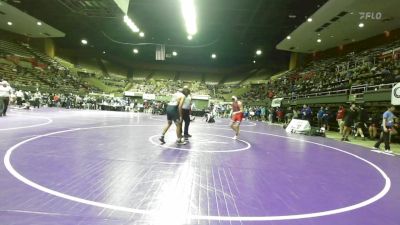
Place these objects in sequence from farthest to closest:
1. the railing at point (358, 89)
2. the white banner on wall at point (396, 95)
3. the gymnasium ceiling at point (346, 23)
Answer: the gymnasium ceiling at point (346, 23)
the railing at point (358, 89)
the white banner on wall at point (396, 95)

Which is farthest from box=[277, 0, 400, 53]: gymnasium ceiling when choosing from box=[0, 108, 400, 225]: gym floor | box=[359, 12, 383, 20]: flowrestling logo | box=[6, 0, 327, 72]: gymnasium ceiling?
box=[0, 108, 400, 225]: gym floor

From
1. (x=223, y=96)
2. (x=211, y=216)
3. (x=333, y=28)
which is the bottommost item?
(x=211, y=216)

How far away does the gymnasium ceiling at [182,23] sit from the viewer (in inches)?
880

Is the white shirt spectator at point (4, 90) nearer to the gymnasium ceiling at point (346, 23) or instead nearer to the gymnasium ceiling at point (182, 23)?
the gymnasium ceiling at point (182, 23)

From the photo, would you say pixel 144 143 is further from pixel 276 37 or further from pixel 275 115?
pixel 276 37

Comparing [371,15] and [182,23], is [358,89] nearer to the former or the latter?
[371,15]

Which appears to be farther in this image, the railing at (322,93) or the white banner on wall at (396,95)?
the railing at (322,93)

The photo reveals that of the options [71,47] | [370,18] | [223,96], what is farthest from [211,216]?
[71,47]

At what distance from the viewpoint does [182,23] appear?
98.8ft

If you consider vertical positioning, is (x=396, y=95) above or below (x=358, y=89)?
below

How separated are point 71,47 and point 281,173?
48043mm

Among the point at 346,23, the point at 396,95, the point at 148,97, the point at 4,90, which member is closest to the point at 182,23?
the point at 148,97

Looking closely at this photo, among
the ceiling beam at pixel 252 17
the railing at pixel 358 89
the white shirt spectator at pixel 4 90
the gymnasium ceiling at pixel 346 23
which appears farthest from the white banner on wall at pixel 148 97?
the white shirt spectator at pixel 4 90

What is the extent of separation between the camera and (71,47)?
47469 millimetres
